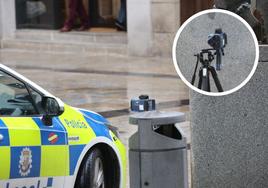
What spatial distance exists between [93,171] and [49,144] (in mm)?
696

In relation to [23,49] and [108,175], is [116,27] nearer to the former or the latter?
[23,49]

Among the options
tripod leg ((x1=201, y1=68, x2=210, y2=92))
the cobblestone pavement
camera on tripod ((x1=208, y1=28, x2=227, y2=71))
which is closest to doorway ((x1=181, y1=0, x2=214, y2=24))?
the cobblestone pavement

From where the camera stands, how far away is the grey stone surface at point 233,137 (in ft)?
25.0

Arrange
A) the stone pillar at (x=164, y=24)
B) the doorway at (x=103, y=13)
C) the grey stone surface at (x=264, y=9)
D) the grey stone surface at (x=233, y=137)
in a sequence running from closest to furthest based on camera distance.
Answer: the grey stone surface at (x=233, y=137)
the grey stone surface at (x=264, y=9)
the stone pillar at (x=164, y=24)
the doorway at (x=103, y=13)

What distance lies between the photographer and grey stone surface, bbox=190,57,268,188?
25.0ft

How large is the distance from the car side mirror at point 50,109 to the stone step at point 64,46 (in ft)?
45.8

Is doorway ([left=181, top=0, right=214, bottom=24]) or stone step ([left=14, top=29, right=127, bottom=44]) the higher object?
doorway ([left=181, top=0, right=214, bottom=24])

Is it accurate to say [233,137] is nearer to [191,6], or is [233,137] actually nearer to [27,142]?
[27,142]

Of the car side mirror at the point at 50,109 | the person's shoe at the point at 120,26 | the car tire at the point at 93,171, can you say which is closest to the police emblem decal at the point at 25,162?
the car side mirror at the point at 50,109

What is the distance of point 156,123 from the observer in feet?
21.6

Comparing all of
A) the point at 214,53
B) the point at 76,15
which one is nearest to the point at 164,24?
the point at 76,15

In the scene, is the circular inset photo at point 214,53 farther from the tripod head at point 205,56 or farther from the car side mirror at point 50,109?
the car side mirror at point 50,109

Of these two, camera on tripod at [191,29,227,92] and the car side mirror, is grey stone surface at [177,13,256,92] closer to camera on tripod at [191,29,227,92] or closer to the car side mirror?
camera on tripod at [191,29,227,92]

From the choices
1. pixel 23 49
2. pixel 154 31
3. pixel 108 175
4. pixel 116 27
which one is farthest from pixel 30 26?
pixel 108 175
